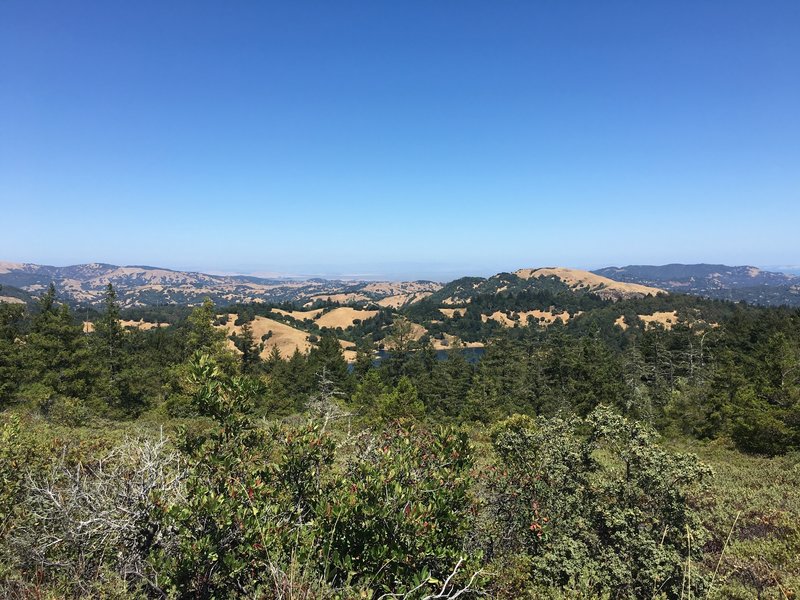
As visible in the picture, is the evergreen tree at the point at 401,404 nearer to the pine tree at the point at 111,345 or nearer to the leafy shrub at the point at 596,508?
the leafy shrub at the point at 596,508

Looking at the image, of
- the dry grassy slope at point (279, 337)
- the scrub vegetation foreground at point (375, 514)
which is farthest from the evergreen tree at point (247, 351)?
the dry grassy slope at point (279, 337)

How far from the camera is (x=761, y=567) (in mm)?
7000

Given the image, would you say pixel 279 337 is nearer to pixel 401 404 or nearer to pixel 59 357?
pixel 59 357

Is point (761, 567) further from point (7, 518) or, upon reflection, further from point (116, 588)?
point (7, 518)

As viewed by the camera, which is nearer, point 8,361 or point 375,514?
Answer: point 375,514

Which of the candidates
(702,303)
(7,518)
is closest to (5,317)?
(7,518)

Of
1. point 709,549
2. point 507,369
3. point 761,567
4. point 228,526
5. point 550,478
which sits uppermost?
point 228,526

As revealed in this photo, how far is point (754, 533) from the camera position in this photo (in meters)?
8.89

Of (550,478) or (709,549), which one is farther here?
(709,549)

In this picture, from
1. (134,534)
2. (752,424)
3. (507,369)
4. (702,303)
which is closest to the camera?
(134,534)

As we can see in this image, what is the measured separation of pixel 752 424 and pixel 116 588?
2789 cm

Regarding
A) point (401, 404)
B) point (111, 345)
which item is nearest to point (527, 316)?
point (401, 404)

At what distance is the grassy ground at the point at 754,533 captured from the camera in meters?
6.32

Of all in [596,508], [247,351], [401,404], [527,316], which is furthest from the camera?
[527,316]
